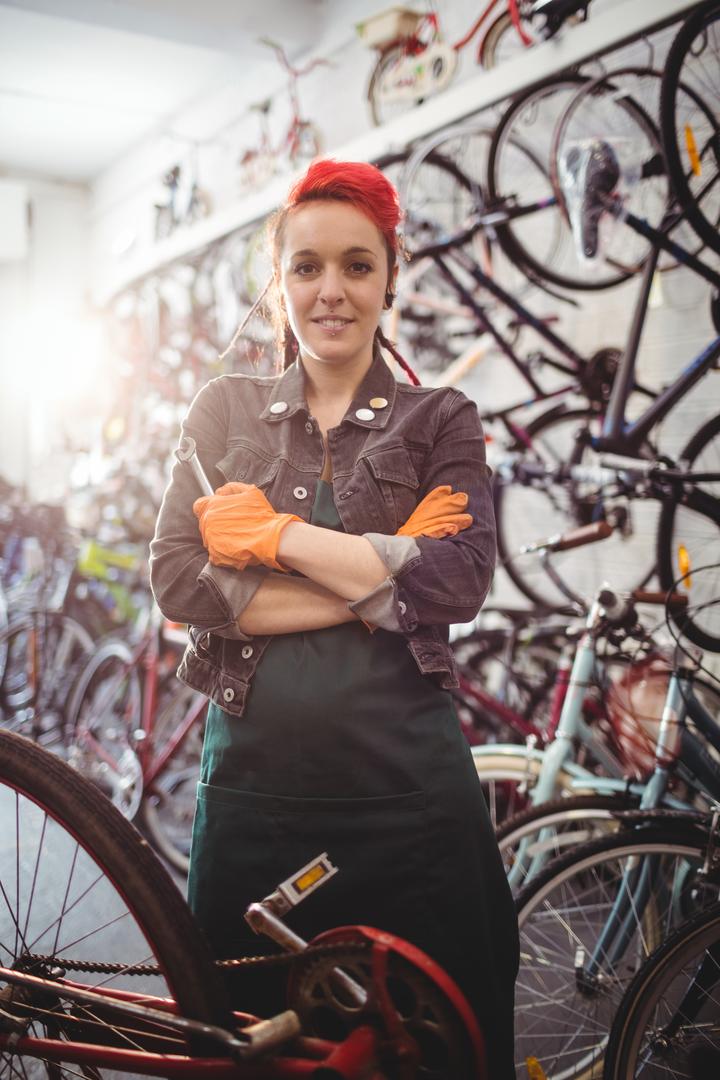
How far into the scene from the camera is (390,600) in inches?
44.9

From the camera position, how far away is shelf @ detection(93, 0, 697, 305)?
2799 millimetres

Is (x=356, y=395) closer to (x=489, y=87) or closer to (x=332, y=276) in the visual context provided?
(x=332, y=276)

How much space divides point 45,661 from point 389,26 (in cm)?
353

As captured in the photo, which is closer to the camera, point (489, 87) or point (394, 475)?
point (394, 475)

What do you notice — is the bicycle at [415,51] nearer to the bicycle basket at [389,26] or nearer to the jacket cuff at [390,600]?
the bicycle basket at [389,26]

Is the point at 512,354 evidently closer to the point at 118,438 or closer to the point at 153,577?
the point at 153,577

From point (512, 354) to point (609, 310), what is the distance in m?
0.56

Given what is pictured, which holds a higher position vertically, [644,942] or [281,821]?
[281,821]

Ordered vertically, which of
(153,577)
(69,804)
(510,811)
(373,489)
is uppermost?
(373,489)

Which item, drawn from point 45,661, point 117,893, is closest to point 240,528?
point 117,893

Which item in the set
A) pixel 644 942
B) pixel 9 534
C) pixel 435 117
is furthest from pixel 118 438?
pixel 644 942

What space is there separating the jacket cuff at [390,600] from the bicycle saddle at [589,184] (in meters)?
1.75

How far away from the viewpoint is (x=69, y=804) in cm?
117

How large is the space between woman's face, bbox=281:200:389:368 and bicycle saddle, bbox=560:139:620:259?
1483 millimetres
